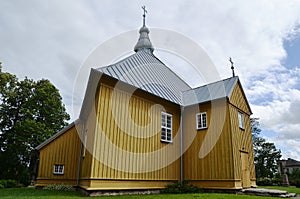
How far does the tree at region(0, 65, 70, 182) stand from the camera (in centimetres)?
2273

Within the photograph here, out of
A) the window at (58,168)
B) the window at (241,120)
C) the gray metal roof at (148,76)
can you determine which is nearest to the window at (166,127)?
the gray metal roof at (148,76)

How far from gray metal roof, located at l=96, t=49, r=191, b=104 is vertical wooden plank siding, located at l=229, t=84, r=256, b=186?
120 inches

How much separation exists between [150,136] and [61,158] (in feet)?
22.7

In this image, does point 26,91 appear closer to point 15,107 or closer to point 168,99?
point 15,107

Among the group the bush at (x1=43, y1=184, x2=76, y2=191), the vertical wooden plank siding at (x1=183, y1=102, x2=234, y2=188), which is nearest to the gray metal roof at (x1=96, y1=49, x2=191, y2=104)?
the vertical wooden plank siding at (x1=183, y1=102, x2=234, y2=188)

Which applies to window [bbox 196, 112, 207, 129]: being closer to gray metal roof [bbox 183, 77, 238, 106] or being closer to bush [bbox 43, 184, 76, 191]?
gray metal roof [bbox 183, 77, 238, 106]

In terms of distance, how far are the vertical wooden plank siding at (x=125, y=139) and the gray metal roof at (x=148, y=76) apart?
69 cm

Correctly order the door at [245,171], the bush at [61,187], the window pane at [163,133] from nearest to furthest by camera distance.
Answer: the door at [245,171] → the window pane at [163,133] → the bush at [61,187]

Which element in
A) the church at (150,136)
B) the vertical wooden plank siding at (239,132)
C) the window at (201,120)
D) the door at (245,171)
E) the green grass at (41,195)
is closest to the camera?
the green grass at (41,195)

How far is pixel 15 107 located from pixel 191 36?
20.6 meters

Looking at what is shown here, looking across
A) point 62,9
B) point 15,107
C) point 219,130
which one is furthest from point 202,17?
point 15,107

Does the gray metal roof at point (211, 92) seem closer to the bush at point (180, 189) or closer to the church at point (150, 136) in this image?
the church at point (150, 136)

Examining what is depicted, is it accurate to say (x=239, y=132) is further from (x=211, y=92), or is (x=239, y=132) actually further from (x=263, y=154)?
(x=263, y=154)

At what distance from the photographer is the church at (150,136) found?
9945mm
